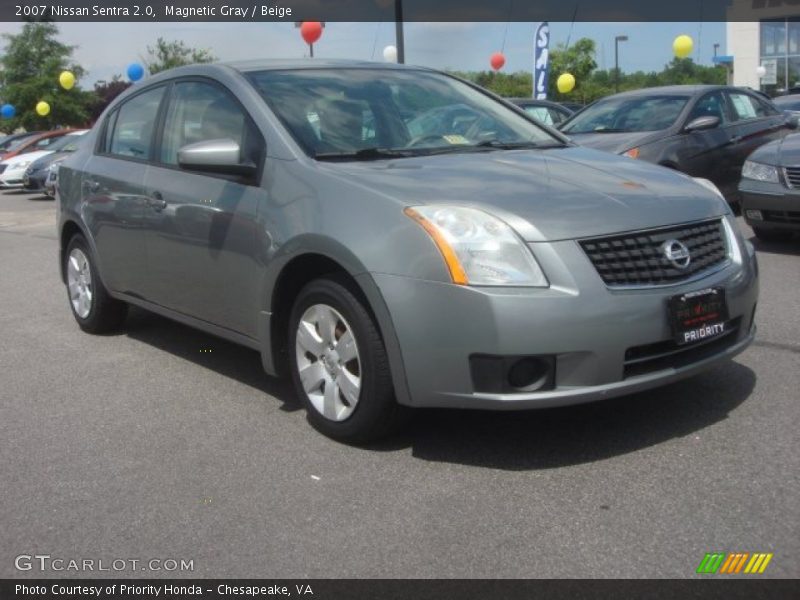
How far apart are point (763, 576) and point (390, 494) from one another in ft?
4.44

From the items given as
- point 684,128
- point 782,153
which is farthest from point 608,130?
point 782,153

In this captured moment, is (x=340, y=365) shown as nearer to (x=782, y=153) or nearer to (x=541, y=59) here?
(x=782, y=153)

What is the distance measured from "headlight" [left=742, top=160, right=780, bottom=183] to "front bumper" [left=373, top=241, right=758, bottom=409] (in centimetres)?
487

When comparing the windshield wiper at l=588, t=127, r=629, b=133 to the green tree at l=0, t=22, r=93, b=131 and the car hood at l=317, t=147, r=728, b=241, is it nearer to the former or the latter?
the car hood at l=317, t=147, r=728, b=241

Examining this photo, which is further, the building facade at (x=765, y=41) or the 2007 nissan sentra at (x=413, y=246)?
the building facade at (x=765, y=41)

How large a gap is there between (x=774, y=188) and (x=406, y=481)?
561cm

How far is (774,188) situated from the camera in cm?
797

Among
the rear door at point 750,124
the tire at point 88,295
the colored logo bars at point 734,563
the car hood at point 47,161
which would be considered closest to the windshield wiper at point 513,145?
the colored logo bars at point 734,563

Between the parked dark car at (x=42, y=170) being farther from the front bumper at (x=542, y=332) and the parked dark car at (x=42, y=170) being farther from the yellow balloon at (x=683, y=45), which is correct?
the yellow balloon at (x=683, y=45)

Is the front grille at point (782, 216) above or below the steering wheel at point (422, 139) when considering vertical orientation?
below

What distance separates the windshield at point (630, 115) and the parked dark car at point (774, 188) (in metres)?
1.83

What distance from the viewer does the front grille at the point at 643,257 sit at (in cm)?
357

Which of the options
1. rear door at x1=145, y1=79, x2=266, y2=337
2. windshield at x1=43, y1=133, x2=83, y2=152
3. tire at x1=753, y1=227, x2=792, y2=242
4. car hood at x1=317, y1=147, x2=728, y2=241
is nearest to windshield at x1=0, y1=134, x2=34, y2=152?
windshield at x1=43, y1=133, x2=83, y2=152

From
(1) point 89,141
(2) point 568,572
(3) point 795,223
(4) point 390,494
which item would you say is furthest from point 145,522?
(3) point 795,223
